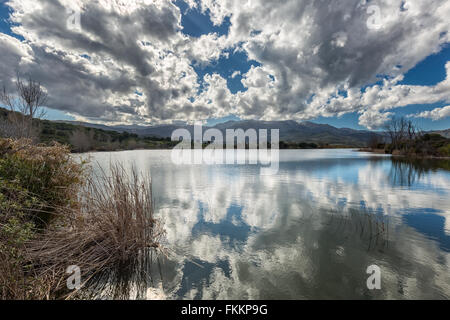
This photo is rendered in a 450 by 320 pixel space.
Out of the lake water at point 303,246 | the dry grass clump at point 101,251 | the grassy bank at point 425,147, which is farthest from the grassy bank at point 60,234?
the grassy bank at point 425,147

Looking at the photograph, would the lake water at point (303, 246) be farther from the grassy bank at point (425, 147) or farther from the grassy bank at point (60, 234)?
the grassy bank at point (425, 147)

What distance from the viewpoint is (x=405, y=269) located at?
4062 mm

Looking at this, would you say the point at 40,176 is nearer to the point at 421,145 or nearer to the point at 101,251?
the point at 101,251

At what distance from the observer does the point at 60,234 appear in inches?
157

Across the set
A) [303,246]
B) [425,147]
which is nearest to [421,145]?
[425,147]

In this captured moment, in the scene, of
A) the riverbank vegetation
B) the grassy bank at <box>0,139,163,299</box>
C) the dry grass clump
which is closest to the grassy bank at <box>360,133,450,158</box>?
the riverbank vegetation

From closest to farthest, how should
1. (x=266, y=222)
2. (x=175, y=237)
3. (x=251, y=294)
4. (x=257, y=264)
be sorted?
(x=251, y=294) → (x=257, y=264) → (x=175, y=237) → (x=266, y=222)

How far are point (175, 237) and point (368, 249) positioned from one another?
5187 mm

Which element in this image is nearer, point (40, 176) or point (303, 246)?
point (40, 176)

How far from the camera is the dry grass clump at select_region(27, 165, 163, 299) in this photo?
336 cm

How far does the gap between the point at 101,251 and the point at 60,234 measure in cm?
88
